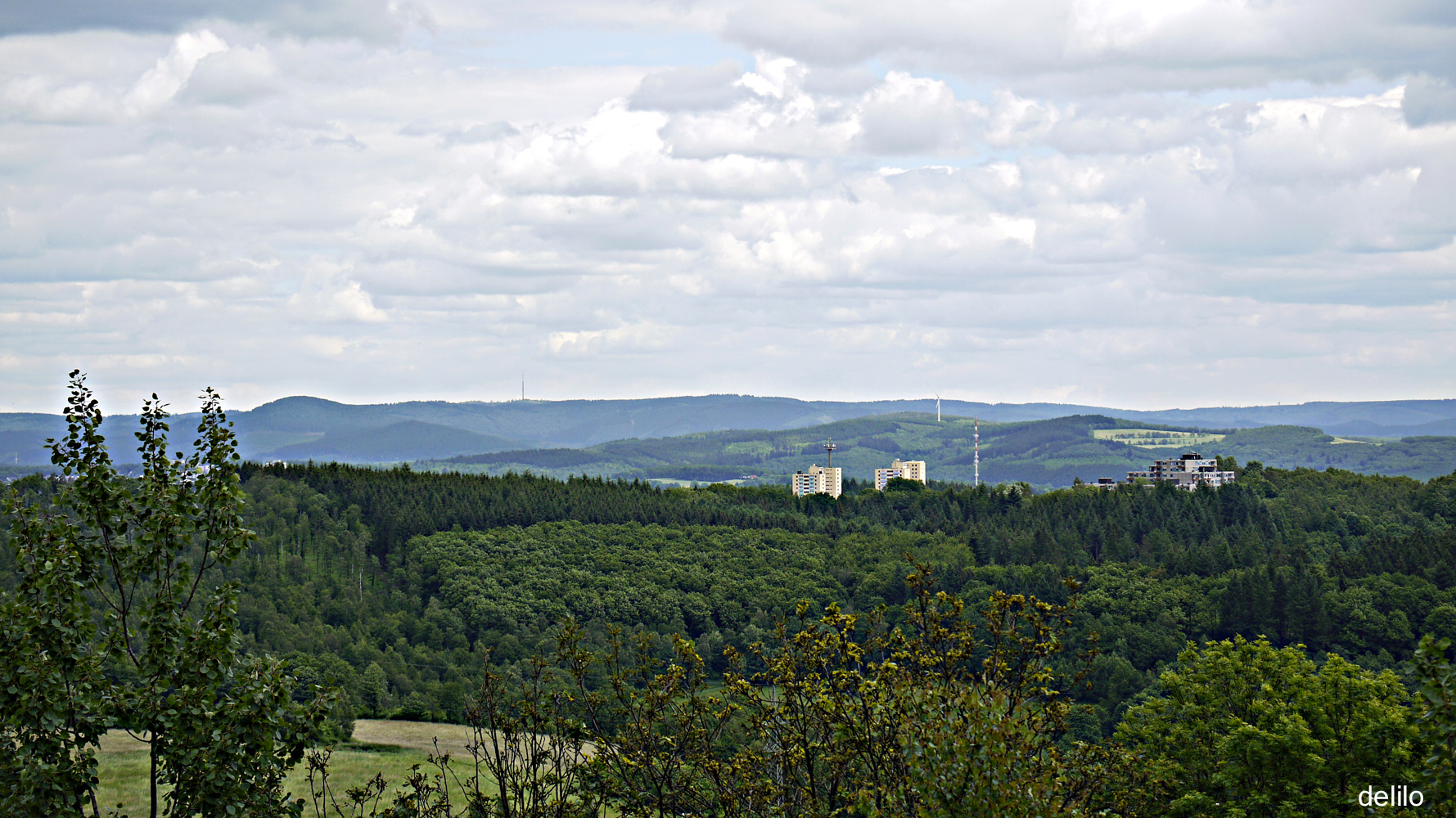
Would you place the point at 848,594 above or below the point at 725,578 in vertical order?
below

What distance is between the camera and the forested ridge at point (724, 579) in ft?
387

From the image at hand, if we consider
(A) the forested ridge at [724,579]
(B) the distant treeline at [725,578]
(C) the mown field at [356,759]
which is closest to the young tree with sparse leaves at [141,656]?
(C) the mown field at [356,759]

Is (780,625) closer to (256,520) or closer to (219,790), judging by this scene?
(219,790)

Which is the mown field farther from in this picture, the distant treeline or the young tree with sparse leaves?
the distant treeline

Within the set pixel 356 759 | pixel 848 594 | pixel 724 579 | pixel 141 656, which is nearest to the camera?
pixel 141 656

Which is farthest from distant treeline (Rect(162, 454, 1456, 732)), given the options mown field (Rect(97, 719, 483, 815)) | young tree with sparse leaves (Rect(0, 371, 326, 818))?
young tree with sparse leaves (Rect(0, 371, 326, 818))

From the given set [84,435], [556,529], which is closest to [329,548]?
[556,529]

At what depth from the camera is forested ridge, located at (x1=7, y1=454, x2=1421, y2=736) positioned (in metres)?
118

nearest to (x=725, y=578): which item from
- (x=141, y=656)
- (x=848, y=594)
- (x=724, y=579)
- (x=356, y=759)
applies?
(x=724, y=579)

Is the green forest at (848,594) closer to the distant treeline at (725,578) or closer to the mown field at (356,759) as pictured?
the distant treeline at (725,578)

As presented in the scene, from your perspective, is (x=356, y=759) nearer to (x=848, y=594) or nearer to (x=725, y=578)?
(x=725, y=578)

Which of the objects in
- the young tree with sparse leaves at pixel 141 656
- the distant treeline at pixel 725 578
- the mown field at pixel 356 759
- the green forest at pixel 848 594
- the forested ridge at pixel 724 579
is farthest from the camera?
the distant treeline at pixel 725 578

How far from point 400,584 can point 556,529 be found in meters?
29.8

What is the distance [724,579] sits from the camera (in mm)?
164000
